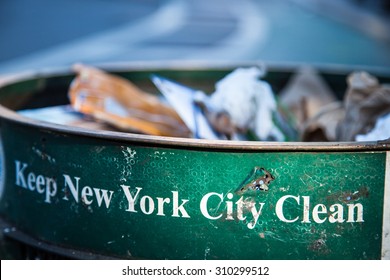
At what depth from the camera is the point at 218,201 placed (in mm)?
2797

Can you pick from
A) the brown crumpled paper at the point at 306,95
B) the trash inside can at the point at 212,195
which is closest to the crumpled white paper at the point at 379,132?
the trash inside can at the point at 212,195

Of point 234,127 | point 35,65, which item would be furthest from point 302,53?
point 234,127

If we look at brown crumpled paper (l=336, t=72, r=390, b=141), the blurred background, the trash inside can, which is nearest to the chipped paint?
the trash inside can

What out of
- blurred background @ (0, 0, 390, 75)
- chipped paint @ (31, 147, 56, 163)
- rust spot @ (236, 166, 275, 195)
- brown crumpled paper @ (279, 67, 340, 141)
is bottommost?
rust spot @ (236, 166, 275, 195)

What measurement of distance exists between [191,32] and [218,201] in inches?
570

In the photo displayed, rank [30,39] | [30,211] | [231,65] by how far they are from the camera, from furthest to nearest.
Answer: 1. [30,39]
2. [231,65]
3. [30,211]

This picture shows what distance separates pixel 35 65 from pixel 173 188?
9.48 meters

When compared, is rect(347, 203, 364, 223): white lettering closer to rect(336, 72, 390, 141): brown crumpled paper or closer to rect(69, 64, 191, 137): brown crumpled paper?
rect(336, 72, 390, 141): brown crumpled paper

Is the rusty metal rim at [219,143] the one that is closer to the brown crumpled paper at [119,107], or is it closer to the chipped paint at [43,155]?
the chipped paint at [43,155]

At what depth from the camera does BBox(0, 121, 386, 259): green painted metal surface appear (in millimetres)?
2775

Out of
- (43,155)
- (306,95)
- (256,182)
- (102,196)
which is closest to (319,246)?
(256,182)

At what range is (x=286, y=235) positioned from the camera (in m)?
2.81

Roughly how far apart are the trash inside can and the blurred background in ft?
24.0

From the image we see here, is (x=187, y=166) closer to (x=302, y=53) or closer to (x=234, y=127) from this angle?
(x=234, y=127)
